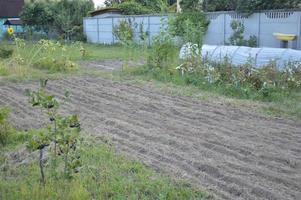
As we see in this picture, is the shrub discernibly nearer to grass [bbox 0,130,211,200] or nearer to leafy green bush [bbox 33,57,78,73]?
leafy green bush [bbox 33,57,78,73]

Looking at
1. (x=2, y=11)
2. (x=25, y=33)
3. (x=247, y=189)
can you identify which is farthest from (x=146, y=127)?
(x=2, y=11)

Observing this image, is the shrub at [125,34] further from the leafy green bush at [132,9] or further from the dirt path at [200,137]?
the leafy green bush at [132,9]

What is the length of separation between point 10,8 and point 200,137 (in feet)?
109

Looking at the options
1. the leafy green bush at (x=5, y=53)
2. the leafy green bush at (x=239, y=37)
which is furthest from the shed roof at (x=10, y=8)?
the leafy green bush at (x=239, y=37)

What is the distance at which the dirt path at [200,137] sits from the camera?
404 centimetres

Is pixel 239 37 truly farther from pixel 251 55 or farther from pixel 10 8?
pixel 10 8

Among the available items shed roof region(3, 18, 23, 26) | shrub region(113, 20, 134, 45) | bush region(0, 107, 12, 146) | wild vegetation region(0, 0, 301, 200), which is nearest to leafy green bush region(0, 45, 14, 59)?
wild vegetation region(0, 0, 301, 200)

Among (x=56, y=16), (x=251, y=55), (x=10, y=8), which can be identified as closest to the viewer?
(x=251, y=55)

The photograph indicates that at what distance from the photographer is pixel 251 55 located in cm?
1013

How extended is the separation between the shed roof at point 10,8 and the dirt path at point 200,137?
2860 cm

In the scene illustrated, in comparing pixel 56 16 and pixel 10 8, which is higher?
pixel 10 8

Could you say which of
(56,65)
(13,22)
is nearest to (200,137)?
(56,65)

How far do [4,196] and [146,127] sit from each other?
2625 millimetres

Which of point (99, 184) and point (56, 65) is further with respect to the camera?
point (56, 65)
